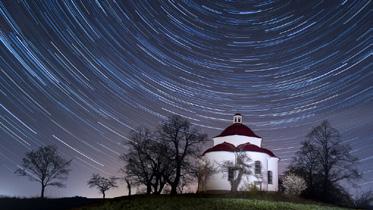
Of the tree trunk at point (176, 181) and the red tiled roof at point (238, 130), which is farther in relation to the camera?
the red tiled roof at point (238, 130)

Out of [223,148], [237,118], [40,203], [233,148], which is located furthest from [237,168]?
[40,203]

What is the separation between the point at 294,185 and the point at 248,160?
19.8 ft

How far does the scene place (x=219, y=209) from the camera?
117 ft

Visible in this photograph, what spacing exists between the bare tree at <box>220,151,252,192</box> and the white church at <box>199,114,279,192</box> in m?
0.14

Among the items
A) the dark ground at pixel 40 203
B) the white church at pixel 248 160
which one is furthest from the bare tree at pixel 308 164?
the dark ground at pixel 40 203

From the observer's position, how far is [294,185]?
58.1 m

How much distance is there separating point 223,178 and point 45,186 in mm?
23639

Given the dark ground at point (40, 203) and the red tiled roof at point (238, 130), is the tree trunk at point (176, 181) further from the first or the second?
the red tiled roof at point (238, 130)

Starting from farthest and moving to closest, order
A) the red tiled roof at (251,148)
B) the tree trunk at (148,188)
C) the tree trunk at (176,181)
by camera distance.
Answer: the red tiled roof at (251,148)
the tree trunk at (148,188)
the tree trunk at (176,181)

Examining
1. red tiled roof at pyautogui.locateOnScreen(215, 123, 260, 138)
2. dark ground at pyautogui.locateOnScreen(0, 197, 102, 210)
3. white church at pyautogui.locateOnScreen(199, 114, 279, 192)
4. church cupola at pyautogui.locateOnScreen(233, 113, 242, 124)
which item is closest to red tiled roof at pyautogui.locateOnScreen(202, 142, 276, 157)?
white church at pyautogui.locateOnScreen(199, 114, 279, 192)

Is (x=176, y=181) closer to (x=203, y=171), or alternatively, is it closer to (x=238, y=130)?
(x=203, y=171)

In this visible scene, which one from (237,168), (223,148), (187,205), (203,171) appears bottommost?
(187,205)

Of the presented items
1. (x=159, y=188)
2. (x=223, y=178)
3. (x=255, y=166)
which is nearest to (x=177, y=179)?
(x=159, y=188)

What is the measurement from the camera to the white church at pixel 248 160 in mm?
60000
